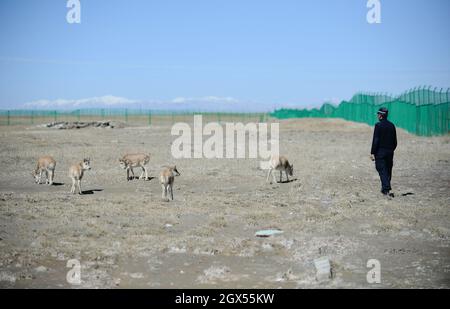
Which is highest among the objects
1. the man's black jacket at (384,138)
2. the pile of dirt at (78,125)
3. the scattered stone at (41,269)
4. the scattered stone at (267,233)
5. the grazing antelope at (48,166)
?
the man's black jacket at (384,138)

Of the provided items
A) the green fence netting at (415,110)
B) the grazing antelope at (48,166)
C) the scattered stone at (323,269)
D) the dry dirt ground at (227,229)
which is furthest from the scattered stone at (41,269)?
the green fence netting at (415,110)

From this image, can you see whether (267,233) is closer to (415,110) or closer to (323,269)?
(323,269)

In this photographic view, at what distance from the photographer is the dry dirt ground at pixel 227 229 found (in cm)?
817

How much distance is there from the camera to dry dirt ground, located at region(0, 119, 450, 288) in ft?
26.8

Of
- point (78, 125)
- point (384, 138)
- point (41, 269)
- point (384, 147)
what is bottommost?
point (41, 269)

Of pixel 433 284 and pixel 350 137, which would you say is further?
pixel 350 137

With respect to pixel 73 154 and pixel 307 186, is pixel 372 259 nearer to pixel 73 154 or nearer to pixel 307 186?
pixel 307 186

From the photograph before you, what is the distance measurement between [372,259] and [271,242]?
1.91m

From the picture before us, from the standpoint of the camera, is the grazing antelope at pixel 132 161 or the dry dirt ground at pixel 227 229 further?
the grazing antelope at pixel 132 161

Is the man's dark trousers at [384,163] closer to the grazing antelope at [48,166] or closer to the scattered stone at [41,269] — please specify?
the scattered stone at [41,269]

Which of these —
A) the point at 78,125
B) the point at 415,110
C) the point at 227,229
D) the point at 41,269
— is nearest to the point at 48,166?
the point at 227,229

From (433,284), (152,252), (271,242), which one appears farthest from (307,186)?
(433,284)

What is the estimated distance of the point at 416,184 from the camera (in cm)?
1647

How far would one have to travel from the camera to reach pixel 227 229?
36.8 ft
